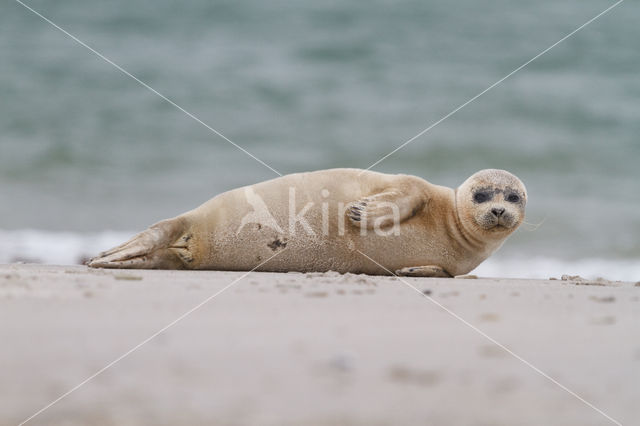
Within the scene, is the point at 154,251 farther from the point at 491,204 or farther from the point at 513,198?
the point at 513,198

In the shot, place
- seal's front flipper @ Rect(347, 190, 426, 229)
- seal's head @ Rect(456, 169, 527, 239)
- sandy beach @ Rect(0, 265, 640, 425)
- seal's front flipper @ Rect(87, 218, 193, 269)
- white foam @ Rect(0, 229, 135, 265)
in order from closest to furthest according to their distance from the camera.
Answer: sandy beach @ Rect(0, 265, 640, 425) → seal's front flipper @ Rect(87, 218, 193, 269) → seal's front flipper @ Rect(347, 190, 426, 229) → seal's head @ Rect(456, 169, 527, 239) → white foam @ Rect(0, 229, 135, 265)

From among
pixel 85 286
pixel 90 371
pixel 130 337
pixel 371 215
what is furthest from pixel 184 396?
pixel 371 215

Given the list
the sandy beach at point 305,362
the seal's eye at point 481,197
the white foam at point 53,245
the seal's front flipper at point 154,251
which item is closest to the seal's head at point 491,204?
the seal's eye at point 481,197

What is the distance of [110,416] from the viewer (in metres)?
1.25

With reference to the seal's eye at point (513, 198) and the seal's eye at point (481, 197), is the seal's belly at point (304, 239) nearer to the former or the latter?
the seal's eye at point (481, 197)

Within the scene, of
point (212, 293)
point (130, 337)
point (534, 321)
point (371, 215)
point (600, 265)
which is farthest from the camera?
point (600, 265)

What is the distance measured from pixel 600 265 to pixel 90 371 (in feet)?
25.9

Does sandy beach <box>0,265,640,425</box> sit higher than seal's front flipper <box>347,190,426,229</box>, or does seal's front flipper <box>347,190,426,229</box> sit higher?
seal's front flipper <box>347,190,426,229</box>

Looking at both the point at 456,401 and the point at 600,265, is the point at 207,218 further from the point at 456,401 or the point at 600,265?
the point at 600,265

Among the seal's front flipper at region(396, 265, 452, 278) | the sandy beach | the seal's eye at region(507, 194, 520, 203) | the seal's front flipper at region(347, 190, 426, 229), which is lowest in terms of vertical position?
the sandy beach

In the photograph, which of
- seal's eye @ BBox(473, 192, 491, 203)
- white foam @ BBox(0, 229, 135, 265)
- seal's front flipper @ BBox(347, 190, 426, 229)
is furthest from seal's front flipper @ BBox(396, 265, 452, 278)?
white foam @ BBox(0, 229, 135, 265)

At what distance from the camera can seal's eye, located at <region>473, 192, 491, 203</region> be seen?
4984 mm

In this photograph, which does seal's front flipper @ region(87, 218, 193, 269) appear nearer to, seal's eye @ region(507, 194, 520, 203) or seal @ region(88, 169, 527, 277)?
seal @ region(88, 169, 527, 277)

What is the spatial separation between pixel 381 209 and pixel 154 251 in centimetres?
153
